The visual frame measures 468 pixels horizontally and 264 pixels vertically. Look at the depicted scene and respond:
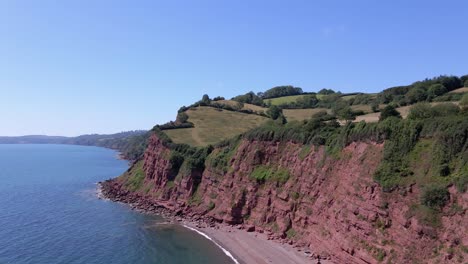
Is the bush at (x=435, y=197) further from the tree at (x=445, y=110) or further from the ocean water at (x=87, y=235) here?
the ocean water at (x=87, y=235)

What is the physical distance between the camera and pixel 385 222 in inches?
1631

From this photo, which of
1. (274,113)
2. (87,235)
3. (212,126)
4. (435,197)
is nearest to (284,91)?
(274,113)

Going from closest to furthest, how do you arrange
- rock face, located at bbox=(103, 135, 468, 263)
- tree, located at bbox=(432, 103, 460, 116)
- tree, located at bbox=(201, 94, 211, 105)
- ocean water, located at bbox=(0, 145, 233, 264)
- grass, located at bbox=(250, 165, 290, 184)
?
rock face, located at bbox=(103, 135, 468, 263), tree, located at bbox=(432, 103, 460, 116), ocean water, located at bbox=(0, 145, 233, 264), grass, located at bbox=(250, 165, 290, 184), tree, located at bbox=(201, 94, 211, 105)

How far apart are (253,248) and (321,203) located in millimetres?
11539

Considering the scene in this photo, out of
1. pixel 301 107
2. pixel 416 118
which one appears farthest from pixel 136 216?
pixel 301 107

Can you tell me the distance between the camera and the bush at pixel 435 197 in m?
37.4

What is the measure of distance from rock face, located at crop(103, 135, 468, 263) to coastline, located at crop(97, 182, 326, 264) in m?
1.42

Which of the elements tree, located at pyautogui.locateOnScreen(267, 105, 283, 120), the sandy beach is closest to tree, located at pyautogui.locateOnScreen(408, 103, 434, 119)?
the sandy beach

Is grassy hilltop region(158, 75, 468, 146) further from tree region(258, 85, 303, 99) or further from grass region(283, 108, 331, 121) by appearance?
tree region(258, 85, 303, 99)

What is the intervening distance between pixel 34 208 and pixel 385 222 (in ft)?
221

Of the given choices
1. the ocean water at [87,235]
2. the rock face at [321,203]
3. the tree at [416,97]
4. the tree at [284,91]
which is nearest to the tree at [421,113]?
the rock face at [321,203]

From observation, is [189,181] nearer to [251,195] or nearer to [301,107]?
[251,195]

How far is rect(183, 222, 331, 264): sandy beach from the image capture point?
4766 centimetres

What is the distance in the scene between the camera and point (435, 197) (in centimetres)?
3772
